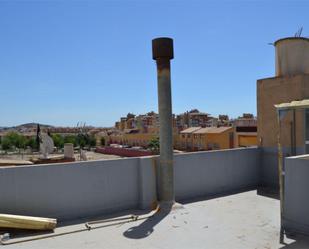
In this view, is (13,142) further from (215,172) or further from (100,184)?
(100,184)

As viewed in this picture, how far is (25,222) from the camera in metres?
6.11

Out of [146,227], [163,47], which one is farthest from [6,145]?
[146,227]

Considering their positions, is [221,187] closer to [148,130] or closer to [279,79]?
[279,79]

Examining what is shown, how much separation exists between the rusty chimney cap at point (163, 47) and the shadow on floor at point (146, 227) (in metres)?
3.63

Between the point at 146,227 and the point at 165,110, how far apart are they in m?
2.83

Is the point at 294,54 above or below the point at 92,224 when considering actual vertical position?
above

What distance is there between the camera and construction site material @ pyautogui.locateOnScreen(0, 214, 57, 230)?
6.04 meters

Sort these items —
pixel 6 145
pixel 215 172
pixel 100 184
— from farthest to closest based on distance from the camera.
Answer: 1. pixel 6 145
2. pixel 215 172
3. pixel 100 184

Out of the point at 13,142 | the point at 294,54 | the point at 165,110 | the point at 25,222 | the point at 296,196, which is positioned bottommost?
the point at 25,222

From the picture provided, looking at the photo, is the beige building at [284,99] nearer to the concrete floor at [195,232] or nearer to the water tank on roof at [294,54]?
the water tank on roof at [294,54]

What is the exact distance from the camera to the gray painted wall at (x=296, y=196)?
19.5ft

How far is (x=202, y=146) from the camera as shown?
55156mm

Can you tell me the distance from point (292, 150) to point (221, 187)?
218 cm

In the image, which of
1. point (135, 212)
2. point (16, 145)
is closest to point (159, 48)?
point (135, 212)
